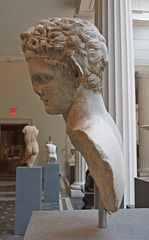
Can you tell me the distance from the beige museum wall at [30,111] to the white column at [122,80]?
33.3ft

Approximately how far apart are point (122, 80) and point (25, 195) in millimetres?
2871

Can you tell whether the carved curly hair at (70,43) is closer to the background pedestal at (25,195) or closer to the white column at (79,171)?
the background pedestal at (25,195)

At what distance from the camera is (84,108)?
1.75 meters

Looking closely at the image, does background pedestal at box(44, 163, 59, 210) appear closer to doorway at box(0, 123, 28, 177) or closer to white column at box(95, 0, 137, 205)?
white column at box(95, 0, 137, 205)

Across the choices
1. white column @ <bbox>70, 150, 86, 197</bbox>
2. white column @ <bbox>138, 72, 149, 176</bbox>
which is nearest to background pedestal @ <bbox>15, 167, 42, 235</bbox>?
white column @ <bbox>70, 150, 86, 197</bbox>

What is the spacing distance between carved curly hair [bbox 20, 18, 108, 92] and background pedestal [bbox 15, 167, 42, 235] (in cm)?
356

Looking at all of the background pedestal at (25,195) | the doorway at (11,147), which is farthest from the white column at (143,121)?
the background pedestal at (25,195)

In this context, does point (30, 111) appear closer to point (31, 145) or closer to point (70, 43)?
point (31, 145)

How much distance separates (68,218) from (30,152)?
5309 mm

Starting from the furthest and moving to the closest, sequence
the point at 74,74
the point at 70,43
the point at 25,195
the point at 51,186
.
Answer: the point at 51,186 < the point at 25,195 < the point at 74,74 < the point at 70,43

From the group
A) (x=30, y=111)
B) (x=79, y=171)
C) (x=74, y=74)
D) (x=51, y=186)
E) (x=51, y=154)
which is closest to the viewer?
(x=74, y=74)

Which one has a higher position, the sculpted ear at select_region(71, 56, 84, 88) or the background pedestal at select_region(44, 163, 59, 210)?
the sculpted ear at select_region(71, 56, 84, 88)

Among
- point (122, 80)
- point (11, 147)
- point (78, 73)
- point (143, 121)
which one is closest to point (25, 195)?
point (122, 80)

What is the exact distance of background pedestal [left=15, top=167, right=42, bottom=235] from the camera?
476cm
